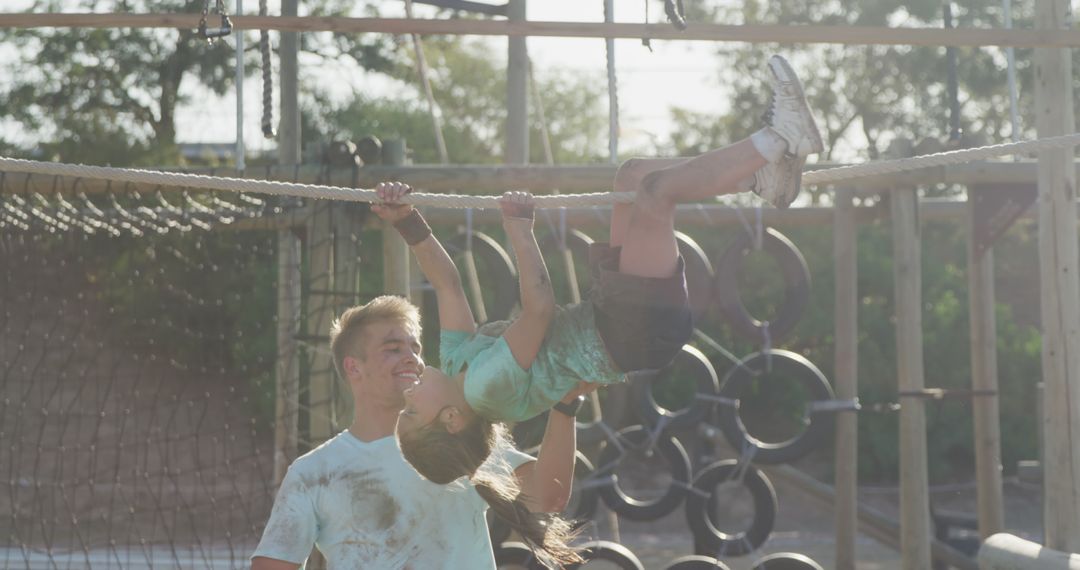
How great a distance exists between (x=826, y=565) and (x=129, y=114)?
1020cm

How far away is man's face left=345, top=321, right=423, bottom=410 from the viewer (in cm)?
356

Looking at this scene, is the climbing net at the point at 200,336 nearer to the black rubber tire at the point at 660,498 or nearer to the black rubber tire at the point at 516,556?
the black rubber tire at the point at 660,498

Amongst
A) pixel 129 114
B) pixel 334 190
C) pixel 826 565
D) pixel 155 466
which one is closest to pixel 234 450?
pixel 155 466

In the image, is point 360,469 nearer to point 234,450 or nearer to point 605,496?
point 605,496

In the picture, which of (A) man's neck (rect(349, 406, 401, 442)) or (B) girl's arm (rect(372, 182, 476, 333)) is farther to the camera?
(B) girl's arm (rect(372, 182, 476, 333))

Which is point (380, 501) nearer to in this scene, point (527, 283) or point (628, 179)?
point (527, 283)

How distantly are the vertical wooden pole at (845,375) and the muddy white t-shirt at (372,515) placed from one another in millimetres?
2690

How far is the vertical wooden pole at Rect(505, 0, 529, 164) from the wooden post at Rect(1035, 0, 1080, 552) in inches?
85.7

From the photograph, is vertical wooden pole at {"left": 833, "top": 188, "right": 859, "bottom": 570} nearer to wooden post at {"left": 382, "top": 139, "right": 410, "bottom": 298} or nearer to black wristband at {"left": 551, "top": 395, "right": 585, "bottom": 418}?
wooden post at {"left": 382, "top": 139, "right": 410, "bottom": 298}

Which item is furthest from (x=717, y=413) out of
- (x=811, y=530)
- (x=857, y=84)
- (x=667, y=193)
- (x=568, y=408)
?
(x=857, y=84)

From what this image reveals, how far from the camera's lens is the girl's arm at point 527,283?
3438 mm

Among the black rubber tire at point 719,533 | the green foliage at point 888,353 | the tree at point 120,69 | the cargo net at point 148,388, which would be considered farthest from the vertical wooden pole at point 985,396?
the tree at point 120,69

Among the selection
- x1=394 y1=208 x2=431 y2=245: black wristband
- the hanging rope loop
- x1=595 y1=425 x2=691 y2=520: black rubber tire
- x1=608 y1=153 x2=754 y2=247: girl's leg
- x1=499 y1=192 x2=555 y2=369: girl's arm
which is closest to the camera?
x1=499 y1=192 x2=555 y2=369: girl's arm

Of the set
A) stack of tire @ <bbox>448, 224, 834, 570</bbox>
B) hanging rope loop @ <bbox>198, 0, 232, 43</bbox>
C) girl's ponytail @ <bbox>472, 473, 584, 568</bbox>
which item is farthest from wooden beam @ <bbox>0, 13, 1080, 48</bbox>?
stack of tire @ <bbox>448, 224, 834, 570</bbox>
